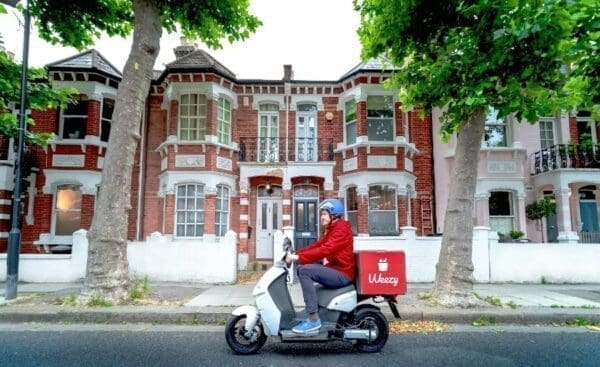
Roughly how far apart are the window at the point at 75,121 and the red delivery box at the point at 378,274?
13.3m

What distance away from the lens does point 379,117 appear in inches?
541

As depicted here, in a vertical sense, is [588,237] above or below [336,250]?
below

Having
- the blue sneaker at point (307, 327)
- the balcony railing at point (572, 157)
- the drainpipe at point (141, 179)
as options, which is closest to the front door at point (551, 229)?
the balcony railing at point (572, 157)

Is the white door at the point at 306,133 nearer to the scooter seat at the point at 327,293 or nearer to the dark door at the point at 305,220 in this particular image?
the dark door at the point at 305,220

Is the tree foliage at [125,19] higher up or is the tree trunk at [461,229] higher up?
the tree foliage at [125,19]

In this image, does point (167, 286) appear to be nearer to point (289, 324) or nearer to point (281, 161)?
point (289, 324)

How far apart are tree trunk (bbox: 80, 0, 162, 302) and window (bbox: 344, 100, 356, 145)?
26.9 feet

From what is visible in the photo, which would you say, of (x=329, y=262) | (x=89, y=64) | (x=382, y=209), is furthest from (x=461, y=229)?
(x=89, y=64)

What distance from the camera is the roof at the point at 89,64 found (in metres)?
12.8

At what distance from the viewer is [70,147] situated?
12883 millimetres

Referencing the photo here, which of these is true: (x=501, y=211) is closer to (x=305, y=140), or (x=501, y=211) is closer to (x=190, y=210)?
(x=305, y=140)

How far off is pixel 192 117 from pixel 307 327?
11.4m

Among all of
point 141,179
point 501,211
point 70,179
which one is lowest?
point 501,211

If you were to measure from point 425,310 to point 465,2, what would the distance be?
5.83 metres
